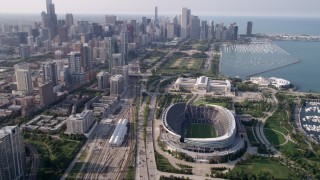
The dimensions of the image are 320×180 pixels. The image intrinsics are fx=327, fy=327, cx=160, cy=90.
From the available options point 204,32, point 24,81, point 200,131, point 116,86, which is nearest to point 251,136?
point 200,131

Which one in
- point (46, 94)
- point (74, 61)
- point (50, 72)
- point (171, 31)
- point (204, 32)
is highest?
point (171, 31)

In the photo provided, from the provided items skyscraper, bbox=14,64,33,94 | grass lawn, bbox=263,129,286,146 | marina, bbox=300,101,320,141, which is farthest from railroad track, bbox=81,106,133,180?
marina, bbox=300,101,320,141

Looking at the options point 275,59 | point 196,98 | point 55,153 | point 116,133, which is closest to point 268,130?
point 196,98

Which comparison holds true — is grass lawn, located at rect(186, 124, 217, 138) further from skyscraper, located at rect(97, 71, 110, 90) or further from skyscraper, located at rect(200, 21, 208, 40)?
skyscraper, located at rect(200, 21, 208, 40)

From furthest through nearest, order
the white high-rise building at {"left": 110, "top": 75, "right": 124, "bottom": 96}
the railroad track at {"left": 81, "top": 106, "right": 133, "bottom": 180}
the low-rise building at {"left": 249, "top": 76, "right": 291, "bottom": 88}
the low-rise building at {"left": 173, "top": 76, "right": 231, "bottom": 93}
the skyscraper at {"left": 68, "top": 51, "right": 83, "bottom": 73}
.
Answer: the skyscraper at {"left": 68, "top": 51, "right": 83, "bottom": 73} < the low-rise building at {"left": 249, "top": 76, "right": 291, "bottom": 88} < the low-rise building at {"left": 173, "top": 76, "right": 231, "bottom": 93} < the white high-rise building at {"left": 110, "top": 75, "right": 124, "bottom": 96} < the railroad track at {"left": 81, "top": 106, "right": 133, "bottom": 180}

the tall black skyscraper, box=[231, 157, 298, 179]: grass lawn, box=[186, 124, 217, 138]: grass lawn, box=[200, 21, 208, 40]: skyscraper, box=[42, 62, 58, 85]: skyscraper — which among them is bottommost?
box=[231, 157, 298, 179]: grass lawn

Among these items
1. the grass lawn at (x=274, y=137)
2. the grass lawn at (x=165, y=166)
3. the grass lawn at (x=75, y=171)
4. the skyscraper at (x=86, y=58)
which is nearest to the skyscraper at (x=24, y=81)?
Answer: the skyscraper at (x=86, y=58)

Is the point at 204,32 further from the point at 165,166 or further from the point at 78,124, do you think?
the point at 165,166
